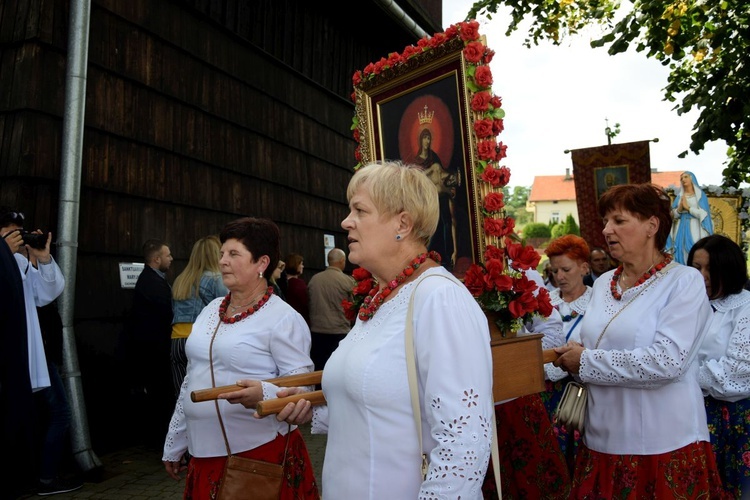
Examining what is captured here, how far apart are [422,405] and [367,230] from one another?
55cm

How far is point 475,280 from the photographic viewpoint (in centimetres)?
265

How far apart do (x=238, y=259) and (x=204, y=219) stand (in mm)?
3940

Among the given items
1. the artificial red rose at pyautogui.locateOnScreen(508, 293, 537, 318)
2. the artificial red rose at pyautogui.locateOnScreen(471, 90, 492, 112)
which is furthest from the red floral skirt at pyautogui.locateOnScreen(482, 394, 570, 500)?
the artificial red rose at pyautogui.locateOnScreen(471, 90, 492, 112)

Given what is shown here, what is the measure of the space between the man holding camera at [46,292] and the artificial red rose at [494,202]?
3037 mm

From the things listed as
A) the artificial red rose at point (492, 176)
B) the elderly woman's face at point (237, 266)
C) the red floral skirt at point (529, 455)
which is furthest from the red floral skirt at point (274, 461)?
the artificial red rose at point (492, 176)

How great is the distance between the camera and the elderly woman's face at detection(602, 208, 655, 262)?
2.64 m

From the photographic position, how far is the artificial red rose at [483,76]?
2645 millimetres

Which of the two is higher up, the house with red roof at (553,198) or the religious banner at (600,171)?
the house with red roof at (553,198)

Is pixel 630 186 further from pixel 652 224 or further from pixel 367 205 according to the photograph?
pixel 367 205

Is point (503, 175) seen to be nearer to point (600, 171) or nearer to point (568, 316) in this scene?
point (568, 316)

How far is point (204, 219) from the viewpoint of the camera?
671 cm

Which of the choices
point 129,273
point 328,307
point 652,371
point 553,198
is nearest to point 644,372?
point 652,371

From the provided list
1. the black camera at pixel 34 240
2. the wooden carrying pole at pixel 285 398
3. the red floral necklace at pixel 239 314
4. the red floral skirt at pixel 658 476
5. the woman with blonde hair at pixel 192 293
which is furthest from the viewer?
the woman with blonde hair at pixel 192 293

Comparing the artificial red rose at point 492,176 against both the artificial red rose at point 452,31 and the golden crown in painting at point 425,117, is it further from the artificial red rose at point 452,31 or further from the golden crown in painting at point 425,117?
the artificial red rose at point 452,31
